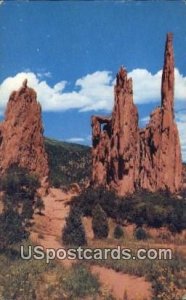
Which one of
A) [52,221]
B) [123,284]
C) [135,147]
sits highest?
[135,147]

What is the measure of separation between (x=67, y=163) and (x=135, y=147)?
13.6 m

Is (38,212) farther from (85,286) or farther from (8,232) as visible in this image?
(85,286)

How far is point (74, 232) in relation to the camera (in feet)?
49.5

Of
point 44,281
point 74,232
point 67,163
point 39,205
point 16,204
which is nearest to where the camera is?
point 44,281

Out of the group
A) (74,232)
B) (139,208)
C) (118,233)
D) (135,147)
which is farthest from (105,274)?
(135,147)

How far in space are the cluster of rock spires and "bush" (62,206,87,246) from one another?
8.91 metres

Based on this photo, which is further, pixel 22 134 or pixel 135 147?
pixel 22 134

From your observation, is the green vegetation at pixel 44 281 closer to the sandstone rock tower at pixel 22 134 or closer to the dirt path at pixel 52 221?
the dirt path at pixel 52 221

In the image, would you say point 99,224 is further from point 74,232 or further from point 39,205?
point 39,205

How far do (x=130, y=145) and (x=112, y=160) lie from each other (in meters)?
1.00

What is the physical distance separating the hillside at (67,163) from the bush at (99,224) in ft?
33.6

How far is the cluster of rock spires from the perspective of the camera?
1025 inches

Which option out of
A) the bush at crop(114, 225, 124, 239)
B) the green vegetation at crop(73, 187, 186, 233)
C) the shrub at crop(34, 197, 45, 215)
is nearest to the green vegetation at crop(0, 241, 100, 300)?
the bush at crop(114, 225, 124, 239)

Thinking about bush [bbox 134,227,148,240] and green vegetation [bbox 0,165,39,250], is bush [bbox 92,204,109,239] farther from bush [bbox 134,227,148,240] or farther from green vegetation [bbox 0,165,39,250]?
green vegetation [bbox 0,165,39,250]
